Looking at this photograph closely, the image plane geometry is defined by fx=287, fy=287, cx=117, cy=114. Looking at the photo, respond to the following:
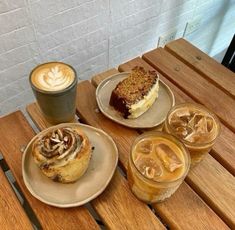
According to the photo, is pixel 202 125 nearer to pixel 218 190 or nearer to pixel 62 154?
pixel 218 190

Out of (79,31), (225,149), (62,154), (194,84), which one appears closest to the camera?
(62,154)

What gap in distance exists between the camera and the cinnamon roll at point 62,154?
1.62 feet

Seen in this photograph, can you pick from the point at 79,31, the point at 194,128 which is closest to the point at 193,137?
the point at 194,128

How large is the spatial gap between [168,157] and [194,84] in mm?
321

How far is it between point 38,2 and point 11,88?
0.29 metres

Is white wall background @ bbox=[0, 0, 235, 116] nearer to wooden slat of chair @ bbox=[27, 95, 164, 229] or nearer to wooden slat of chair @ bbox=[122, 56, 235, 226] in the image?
wooden slat of chair @ bbox=[27, 95, 164, 229]

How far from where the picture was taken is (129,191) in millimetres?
557

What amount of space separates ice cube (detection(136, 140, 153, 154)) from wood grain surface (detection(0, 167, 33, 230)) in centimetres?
24

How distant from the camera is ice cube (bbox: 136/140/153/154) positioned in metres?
0.52

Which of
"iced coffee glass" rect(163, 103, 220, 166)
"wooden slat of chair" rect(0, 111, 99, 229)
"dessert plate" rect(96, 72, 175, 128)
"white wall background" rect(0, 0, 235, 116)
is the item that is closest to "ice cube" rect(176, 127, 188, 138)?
"iced coffee glass" rect(163, 103, 220, 166)

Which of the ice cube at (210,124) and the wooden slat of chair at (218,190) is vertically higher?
the ice cube at (210,124)

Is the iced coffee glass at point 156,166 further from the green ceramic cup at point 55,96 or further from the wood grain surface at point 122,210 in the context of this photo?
the green ceramic cup at point 55,96

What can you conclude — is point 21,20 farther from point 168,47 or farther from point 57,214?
point 57,214

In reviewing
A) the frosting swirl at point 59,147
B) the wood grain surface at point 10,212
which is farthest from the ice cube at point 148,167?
the wood grain surface at point 10,212
